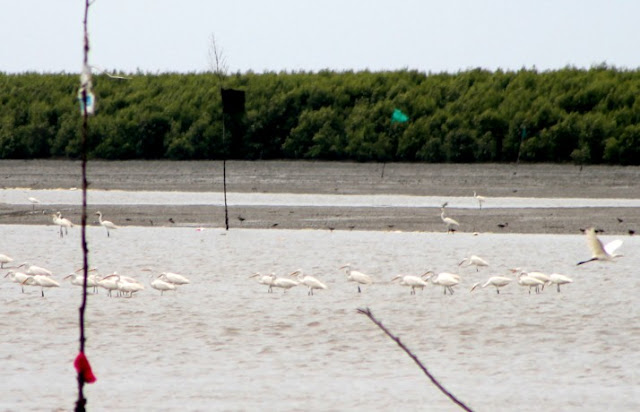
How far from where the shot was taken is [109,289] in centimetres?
1105

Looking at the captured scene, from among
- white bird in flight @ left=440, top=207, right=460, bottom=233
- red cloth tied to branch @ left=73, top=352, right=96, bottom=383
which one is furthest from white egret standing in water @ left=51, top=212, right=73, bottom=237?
red cloth tied to branch @ left=73, top=352, right=96, bottom=383

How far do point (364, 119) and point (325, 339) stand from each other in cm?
3026

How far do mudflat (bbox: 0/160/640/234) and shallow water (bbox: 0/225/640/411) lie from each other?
4.33 meters

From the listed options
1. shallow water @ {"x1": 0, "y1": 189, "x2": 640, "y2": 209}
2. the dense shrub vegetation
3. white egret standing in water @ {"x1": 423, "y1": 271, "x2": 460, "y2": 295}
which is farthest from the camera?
the dense shrub vegetation

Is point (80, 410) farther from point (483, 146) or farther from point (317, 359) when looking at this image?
point (483, 146)

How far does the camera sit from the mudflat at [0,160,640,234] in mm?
19047

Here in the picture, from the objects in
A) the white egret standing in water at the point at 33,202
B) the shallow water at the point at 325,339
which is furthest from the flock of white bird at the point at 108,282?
the white egret standing in water at the point at 33,202

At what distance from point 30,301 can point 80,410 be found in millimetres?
8966

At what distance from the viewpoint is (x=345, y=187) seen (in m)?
27.9

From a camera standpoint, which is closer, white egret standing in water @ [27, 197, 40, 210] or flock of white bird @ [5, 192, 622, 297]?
flock of white bird @ [5, 192, 622, 297]

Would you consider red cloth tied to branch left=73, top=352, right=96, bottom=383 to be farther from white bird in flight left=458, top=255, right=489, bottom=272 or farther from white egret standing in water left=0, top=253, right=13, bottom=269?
white egret standing in water left=0, top=253, right=13, bottom=269

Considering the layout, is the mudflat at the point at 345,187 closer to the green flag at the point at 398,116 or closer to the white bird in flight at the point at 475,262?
the green flag at the point at 398,116

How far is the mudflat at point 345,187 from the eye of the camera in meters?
19.0

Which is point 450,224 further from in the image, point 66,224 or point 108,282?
point 108,282
